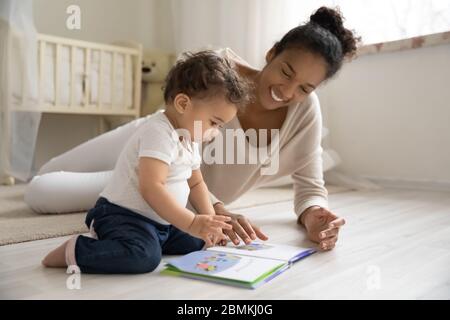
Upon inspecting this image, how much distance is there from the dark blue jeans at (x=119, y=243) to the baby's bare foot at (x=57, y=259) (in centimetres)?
4

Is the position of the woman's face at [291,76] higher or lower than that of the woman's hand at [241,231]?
higher

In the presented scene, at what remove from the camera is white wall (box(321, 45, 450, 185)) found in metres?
1.93

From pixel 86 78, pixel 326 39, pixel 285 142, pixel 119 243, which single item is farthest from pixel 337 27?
pixel 86 78

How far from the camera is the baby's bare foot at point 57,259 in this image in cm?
79

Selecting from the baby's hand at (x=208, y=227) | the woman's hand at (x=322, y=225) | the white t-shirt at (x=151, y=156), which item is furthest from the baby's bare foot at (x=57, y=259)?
the woman's hand at (x=322, y=225)

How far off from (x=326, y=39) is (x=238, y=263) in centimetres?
57

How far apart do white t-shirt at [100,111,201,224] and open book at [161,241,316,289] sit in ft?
0.36

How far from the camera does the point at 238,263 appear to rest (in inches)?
31.3

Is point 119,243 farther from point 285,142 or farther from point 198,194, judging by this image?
point 285,142

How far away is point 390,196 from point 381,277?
3.58ft

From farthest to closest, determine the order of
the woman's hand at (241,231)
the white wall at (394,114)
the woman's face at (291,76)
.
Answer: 1. the white wall at (394,114)
2. the woman's face at (291,76)
3. the woman's hand at (241,231)

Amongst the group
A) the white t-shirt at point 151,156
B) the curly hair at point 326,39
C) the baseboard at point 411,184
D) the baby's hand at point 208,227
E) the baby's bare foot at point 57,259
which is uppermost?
the curly hair at point 326,39

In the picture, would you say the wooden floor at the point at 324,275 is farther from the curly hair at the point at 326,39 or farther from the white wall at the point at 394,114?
the white wall at the point at 394,114

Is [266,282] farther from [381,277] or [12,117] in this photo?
[12,117]
